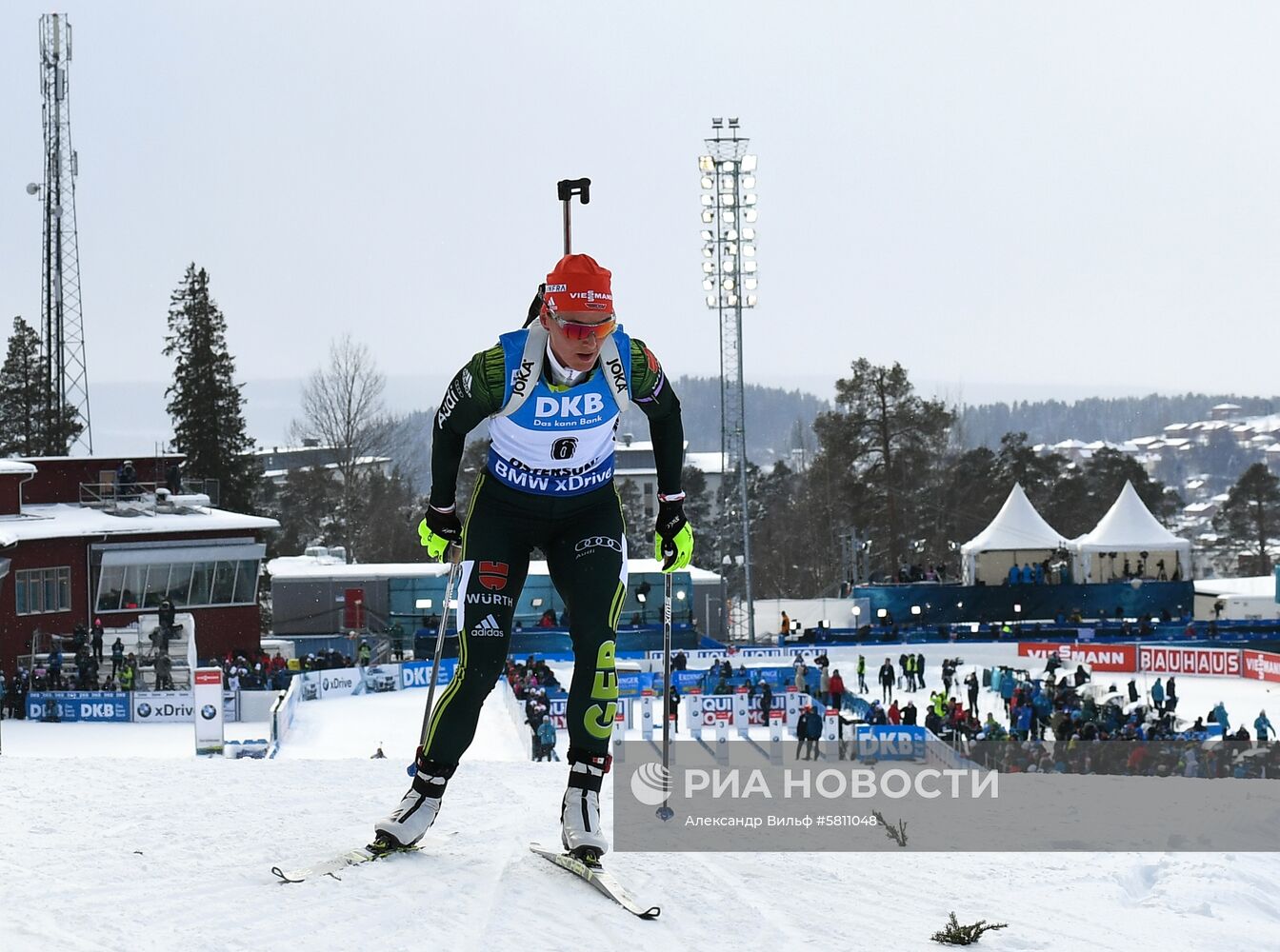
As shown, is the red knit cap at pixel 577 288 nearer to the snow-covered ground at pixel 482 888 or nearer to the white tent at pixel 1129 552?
the snow-covered ground at pixel 482 888

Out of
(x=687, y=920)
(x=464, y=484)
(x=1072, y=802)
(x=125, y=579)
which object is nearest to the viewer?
(x=687, y=920)

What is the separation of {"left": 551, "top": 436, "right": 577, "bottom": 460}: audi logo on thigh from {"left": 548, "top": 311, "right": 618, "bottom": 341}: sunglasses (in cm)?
44

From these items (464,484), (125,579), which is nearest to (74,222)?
(125,579)

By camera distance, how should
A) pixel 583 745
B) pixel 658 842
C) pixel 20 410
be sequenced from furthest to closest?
pixel 20 410 → pixel 658 842 → pixel 583 745

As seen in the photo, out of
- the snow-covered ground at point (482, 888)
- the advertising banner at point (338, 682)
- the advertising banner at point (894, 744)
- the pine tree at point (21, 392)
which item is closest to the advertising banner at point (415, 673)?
the advertising banner at point (338, 682)

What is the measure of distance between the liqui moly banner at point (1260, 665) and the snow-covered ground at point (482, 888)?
93.4 ft

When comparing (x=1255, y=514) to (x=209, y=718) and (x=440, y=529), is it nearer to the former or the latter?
(x=209, y=718)

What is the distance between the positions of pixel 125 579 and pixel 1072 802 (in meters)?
29.7

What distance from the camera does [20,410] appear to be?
→ 66562 mm

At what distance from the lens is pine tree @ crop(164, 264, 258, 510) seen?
55.2 meters

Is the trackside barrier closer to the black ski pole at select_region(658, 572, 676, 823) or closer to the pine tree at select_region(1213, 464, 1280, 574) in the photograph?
the black ski pole at select_region(658, 572, 676, 823)

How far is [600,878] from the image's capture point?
217 inches

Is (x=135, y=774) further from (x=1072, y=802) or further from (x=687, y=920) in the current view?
(x=1072, y=802)

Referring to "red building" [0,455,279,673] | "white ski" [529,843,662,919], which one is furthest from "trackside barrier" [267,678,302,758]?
"white ski" [529,843,662,919]
